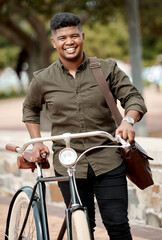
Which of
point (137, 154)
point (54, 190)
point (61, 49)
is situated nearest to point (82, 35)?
point (61, 49)

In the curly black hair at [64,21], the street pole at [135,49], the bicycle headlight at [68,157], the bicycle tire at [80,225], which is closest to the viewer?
the bicycle tire at [80,225]

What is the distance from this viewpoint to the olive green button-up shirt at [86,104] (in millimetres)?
3346

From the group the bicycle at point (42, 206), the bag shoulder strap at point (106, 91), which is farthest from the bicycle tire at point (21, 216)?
the bag shoulder strap at point (106, 91)

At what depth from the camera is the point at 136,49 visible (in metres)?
12.2

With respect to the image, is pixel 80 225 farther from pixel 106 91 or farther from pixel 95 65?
pixel 95 65

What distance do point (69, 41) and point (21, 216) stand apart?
48.7 inches

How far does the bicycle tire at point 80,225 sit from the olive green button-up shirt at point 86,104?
48cm

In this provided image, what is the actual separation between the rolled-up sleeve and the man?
4 cm

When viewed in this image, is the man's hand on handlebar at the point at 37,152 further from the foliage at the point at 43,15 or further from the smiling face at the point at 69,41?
the foliage at the point at 43,15

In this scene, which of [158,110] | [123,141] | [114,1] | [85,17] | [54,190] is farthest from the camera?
[158,110]

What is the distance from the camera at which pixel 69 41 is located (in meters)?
3.28

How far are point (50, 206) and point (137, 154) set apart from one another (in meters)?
3.56

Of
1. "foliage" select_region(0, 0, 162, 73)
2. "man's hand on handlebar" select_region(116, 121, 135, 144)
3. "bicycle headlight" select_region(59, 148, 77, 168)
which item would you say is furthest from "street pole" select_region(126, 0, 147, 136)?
"bicycle headlight" select_region(59, 148, 77, 168)

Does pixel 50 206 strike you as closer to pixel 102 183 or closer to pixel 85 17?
pixel 102 183
